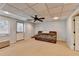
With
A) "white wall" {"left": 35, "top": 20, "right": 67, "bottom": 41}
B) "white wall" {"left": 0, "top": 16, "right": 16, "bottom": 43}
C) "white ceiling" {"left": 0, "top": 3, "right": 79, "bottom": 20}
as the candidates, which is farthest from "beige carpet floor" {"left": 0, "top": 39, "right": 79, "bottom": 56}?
"white wall" {"left": 35, "top": 20, "right": 67, "bottom": 41}

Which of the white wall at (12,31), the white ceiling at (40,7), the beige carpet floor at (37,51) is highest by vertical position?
the white ceiling at (40,7)

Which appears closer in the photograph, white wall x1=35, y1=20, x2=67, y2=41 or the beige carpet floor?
the beige carpet floor

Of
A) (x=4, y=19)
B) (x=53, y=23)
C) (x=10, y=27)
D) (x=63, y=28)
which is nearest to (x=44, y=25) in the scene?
(x=53, y=23)

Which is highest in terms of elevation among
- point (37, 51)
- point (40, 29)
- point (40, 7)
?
point (40, 7)

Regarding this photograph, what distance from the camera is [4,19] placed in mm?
4941

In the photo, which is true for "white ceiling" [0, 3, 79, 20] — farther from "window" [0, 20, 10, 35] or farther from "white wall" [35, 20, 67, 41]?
"white wall" [35, 20, 67, 41]

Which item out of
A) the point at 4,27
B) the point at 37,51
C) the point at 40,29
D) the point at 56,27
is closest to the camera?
the point at 37,51

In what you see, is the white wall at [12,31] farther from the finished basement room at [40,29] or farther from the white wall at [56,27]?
the white wall at [56,27]

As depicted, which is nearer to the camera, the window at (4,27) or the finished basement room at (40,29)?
the finished basement room at (40,29)

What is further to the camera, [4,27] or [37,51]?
[4,27]

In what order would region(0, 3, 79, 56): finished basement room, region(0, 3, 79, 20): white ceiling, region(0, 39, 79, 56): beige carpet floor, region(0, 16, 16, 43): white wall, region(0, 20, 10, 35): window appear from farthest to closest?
region(0, 16, 16, 43): white wall
region(0, 20, 10, 35): window
region(0, 39, 79, 56): beige carpet floor
region(0, 3, 79, 56): finished basement room
region(0, 3, 79, 20): white ceiling

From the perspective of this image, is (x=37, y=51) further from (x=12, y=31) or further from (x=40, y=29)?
(x=40, y=29)

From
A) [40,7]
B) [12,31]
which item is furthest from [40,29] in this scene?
[40,7]

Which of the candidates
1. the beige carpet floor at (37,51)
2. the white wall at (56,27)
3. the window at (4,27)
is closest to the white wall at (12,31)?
the window at (4,27)
